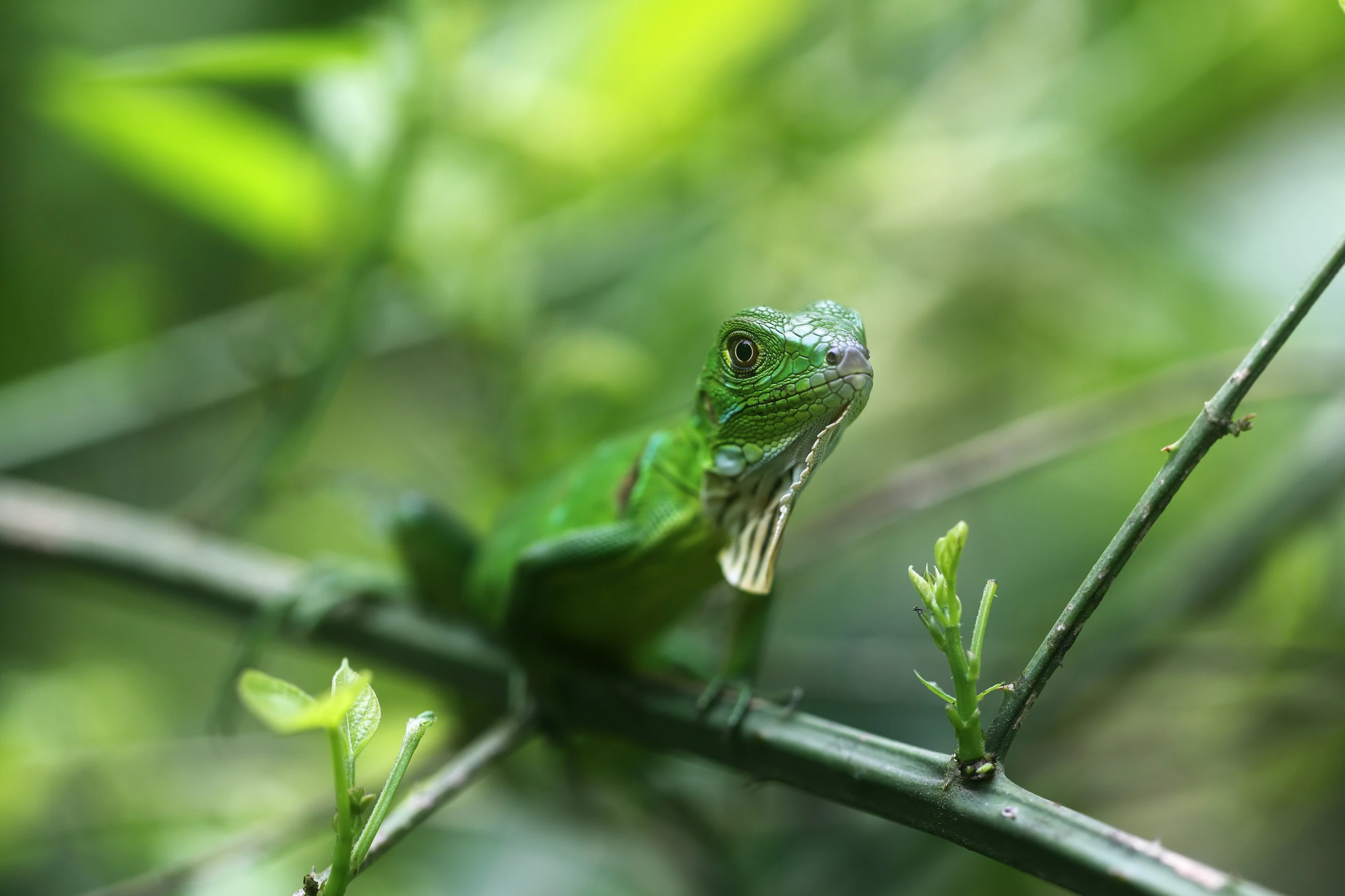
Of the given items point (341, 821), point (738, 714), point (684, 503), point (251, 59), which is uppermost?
point (251, 59)

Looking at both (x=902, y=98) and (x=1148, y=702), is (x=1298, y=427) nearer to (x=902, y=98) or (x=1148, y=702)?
(x=1148, y=702)

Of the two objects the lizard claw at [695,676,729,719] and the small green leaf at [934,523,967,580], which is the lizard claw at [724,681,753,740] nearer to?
the lizard claw at [695,676,729,719]

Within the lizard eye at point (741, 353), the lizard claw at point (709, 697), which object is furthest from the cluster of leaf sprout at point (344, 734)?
the lizard eye at point (741, 353)

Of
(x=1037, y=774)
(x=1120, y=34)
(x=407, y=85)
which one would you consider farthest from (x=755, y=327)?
(x=1120, y=34)

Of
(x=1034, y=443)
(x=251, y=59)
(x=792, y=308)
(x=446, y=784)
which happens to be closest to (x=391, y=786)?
(x=446, y=784)

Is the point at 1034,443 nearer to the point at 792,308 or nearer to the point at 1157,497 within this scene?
the point at 792,308

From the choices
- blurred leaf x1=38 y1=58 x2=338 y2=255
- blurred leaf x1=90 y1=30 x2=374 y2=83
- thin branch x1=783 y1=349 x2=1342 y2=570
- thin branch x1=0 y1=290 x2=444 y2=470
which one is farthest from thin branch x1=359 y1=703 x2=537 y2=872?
thin branch x1=0 y1=290 x2=444 y2=470
